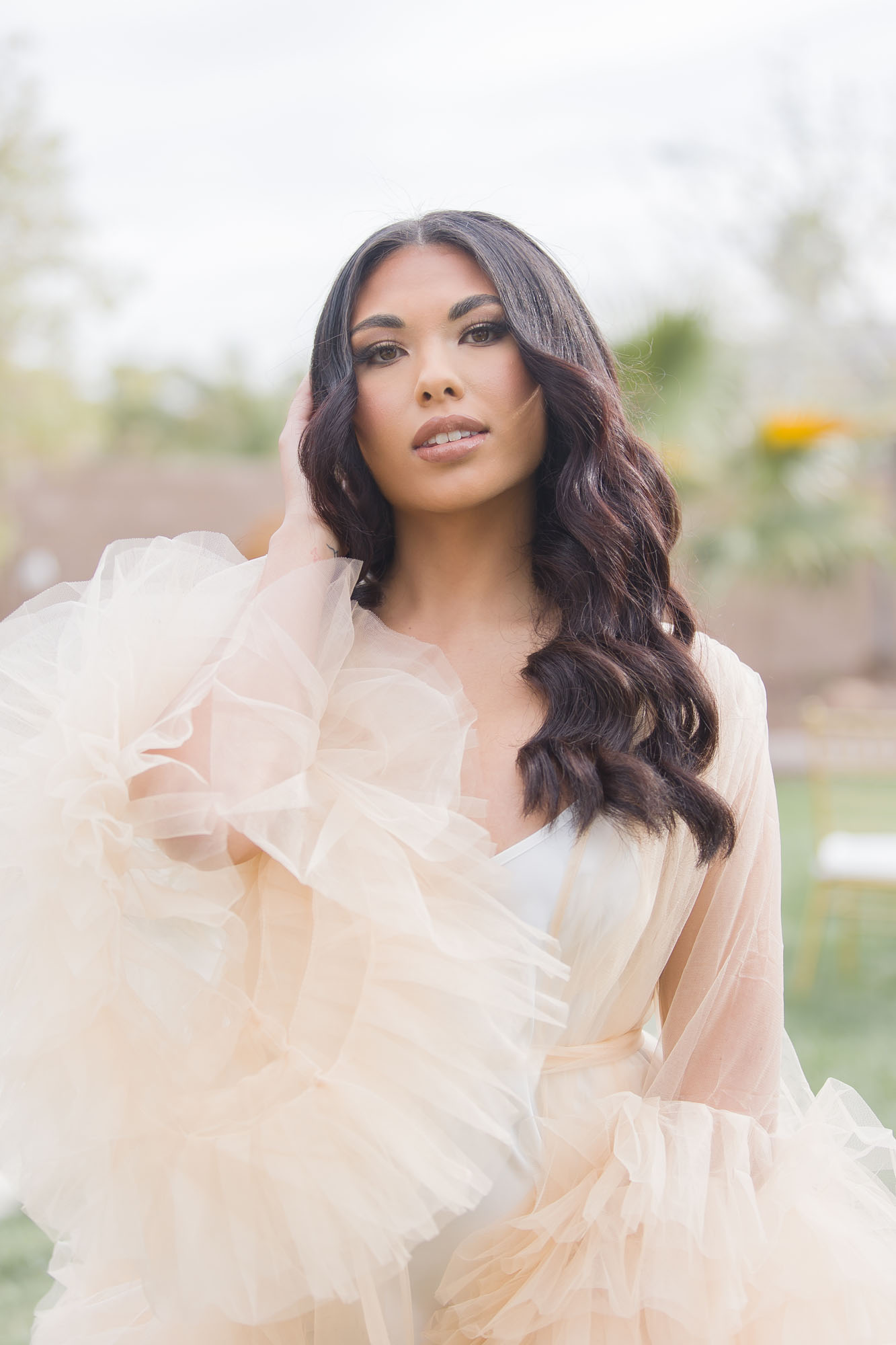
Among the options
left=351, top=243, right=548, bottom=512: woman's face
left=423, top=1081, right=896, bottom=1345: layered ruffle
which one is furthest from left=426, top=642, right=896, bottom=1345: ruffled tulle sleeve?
left=351, top=243, right=548, bottom=512: woman's face

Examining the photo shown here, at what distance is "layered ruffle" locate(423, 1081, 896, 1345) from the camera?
4.21 feet

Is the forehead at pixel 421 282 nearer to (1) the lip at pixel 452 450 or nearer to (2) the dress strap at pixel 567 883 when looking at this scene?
(1) the lip at pixel 452 450

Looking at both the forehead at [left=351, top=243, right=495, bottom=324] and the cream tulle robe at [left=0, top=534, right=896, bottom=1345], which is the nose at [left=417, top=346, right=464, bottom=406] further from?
the cream tulle robe at [left=0, top=534, right=896, bottom=1345]

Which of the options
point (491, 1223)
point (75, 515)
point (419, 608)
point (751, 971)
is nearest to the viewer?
point (491, 1223)

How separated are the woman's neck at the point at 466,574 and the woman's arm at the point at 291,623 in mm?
153

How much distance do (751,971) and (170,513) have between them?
42.2 feet

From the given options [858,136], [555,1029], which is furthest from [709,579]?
[858,136]

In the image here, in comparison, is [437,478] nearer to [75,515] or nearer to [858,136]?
[75,515]

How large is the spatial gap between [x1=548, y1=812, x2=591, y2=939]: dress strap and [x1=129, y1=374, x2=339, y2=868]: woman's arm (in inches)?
14.5

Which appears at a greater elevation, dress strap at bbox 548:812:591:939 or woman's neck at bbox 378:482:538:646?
woman's neck at bbox 378:482:538:646

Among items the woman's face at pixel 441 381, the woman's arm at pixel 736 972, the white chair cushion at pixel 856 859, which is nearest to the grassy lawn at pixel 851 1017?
the white chair cushion at pixel 856 859

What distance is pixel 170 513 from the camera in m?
13.7

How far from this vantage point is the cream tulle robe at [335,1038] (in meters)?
1.24

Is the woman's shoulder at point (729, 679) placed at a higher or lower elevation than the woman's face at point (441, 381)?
lower
